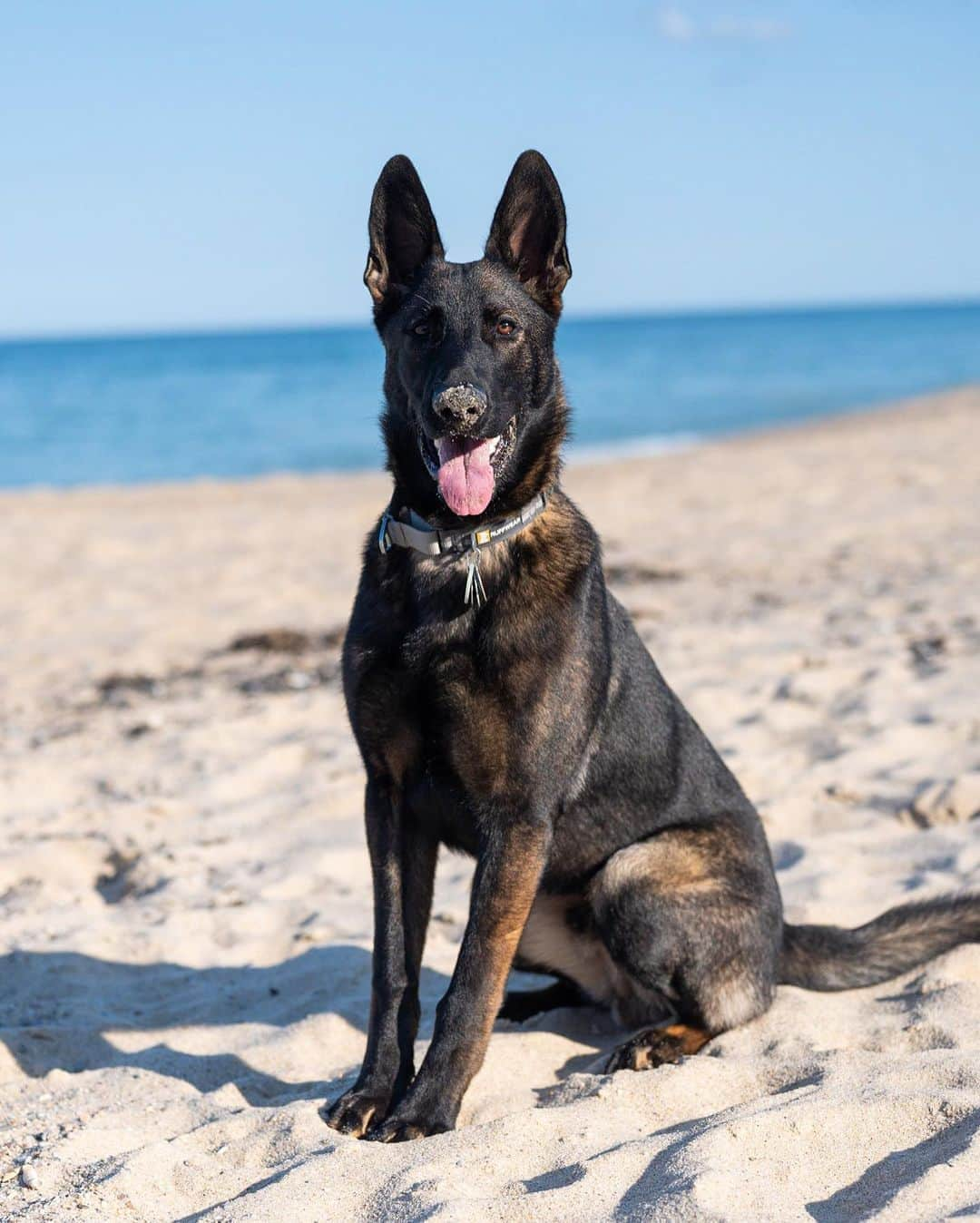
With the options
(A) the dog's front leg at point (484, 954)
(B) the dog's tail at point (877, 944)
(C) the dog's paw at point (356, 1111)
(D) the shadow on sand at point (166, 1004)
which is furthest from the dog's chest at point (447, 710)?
(B) the dog's tail at point (877, 944)

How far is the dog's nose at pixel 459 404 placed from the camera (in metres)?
3.24

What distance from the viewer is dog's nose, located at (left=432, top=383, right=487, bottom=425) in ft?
10.6

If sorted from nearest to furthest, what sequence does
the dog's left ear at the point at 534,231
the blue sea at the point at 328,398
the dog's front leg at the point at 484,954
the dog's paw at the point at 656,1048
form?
1. the dog's front leg at the point at 484,954
2. the dog's paw at the point at 656,1048
3. the dog's left ear at the point at 534,231
4. the blue sea at the point at 328,398

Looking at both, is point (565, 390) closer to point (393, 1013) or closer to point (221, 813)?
point (393, 1013)

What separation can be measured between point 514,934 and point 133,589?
7.82 m

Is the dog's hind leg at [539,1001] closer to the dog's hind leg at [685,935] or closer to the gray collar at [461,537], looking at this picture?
the dog's hind leg at [685,935]

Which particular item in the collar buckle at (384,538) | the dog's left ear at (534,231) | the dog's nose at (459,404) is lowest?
the collar buckle at (384,538)

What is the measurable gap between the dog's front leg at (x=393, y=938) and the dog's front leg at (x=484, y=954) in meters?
0.16

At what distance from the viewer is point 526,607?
3365mm

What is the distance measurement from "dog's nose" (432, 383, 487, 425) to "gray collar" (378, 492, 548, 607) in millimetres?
326

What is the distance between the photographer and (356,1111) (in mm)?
3217

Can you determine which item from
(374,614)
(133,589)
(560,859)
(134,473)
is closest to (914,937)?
(560,859)

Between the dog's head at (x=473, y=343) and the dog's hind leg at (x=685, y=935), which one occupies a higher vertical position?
the dog's head at (x=473, y=343)

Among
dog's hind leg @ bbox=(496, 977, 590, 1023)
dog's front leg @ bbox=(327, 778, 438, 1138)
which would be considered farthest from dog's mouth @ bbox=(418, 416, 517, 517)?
dog's hind leg @ bbox=(496, 977, 590, 1023)
